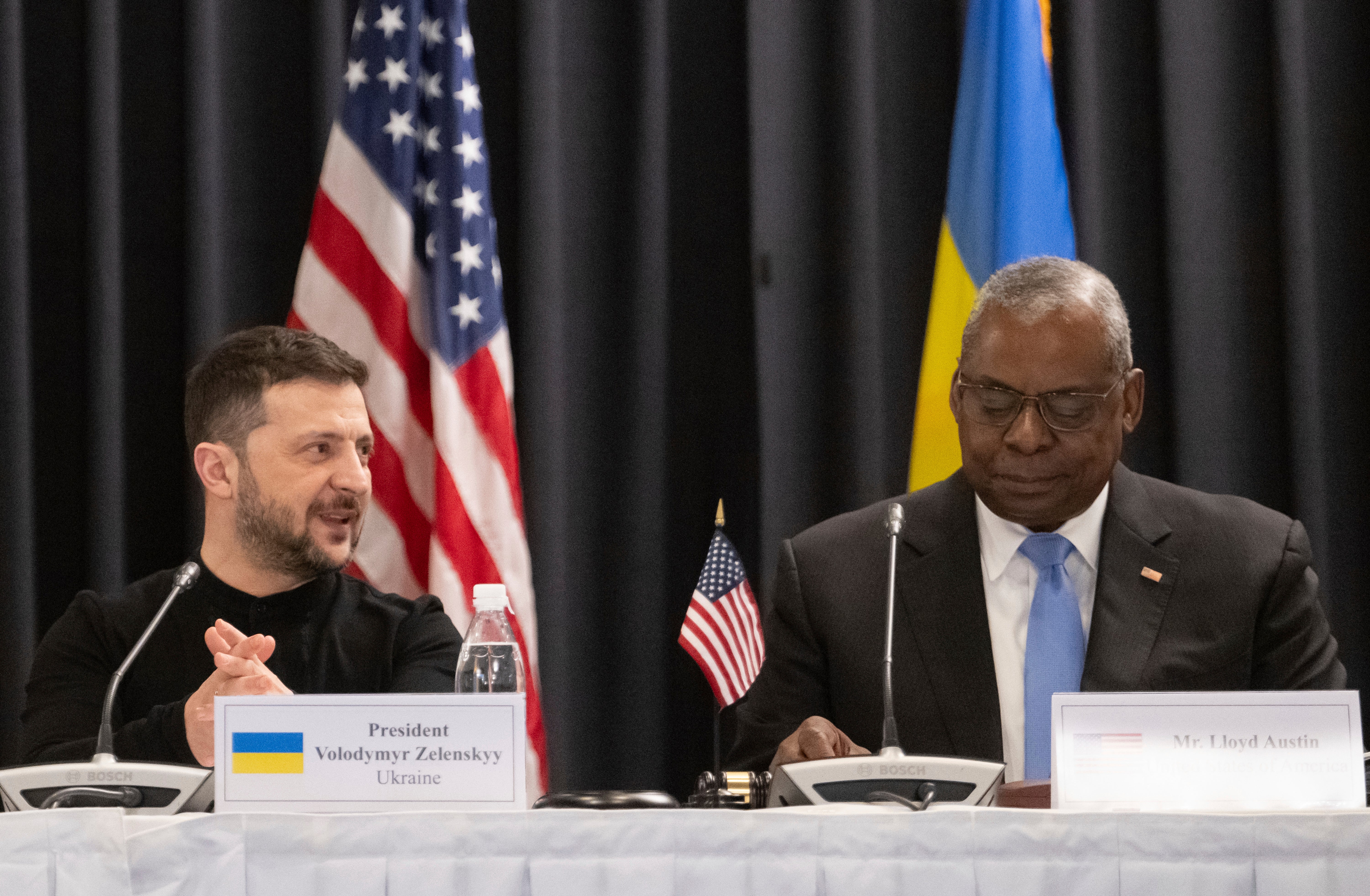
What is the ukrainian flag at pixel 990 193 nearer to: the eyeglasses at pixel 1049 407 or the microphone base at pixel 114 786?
the eyeglasses at pixel 1049 407

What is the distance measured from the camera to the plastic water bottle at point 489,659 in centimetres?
197

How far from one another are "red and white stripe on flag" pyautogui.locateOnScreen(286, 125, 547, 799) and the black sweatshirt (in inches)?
17.9

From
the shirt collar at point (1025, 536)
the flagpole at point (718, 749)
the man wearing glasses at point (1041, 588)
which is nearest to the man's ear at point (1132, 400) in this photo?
the man wearing glasses at point (1041, 588)

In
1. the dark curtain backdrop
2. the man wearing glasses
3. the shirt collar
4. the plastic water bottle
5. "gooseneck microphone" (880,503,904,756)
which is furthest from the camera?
the dark curtain backdrop

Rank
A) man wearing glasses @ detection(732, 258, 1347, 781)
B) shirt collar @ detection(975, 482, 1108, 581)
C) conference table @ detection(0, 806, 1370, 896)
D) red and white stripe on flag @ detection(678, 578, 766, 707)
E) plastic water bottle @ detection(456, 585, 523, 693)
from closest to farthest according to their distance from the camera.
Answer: conference table @ detection(0, 806, 1370, 896) < plastic water bottle @ detection(456, 585, 523, 693) < man wearing glasses @ detection(732, 258, 1347, 781) < shirt collar @ detection(975, 482, 1108, 581) < red and white stripe on flag @ detection(678, 578, 766, 707)

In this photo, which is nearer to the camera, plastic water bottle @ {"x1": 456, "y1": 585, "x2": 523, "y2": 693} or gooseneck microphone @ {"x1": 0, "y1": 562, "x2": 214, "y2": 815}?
gooseneck microphone @ {"x1": 0, "y1": 562, "x2": 214, "y2": 815}

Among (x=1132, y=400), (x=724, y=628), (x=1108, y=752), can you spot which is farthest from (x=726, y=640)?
(x=1108, y=752)

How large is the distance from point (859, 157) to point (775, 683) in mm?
1436

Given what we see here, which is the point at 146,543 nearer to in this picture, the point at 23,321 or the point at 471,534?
the point at 23,321

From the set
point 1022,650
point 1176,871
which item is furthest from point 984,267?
point 1176,871

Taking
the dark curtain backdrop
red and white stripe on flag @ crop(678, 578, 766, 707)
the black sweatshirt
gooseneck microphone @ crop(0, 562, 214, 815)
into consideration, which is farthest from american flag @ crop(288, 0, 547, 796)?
gooseneck microphone @ crop(0, 562, 214, 815)

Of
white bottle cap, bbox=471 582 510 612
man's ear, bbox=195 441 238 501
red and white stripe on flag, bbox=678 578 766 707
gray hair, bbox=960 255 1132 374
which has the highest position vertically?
gray hair, bbox=960 255 1132 374

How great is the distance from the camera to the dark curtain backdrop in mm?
3129

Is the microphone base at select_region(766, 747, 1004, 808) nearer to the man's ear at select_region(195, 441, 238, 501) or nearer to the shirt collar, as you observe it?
the shirt collar
